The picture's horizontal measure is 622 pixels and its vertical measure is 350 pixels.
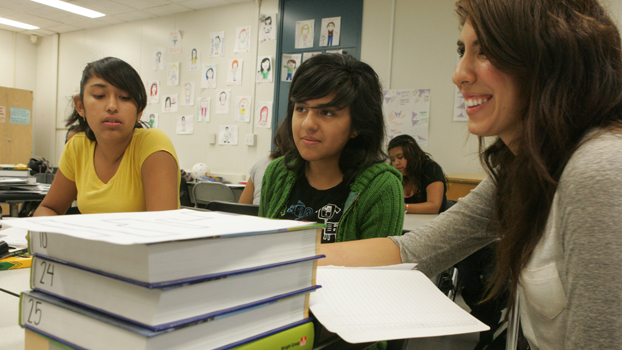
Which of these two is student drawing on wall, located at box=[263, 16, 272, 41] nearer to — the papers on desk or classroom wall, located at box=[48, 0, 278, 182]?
classroom wall, located at box=[48, 0, 278, 182]

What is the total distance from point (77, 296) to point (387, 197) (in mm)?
893

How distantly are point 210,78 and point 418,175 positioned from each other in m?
3.59

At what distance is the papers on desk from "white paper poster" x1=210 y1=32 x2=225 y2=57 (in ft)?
17.5

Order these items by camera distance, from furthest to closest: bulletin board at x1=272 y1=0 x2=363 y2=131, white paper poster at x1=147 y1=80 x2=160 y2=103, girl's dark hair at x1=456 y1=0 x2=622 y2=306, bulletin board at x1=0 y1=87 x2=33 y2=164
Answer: bulletin board at x1=0 y1=87 x2=33 y2=164 → white paper poster at x1=147 y1=80 x2=160 y2=103 → bulletin board at x1=272 y1=0 x2=363 y2=131 → girl's dark hair at x1=456 y1=0 x2=622 y2=306

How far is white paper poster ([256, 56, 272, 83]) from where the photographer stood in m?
5.15

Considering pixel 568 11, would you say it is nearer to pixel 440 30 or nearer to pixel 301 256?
pixel 301 256

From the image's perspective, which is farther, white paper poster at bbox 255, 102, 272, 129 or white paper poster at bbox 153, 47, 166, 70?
white paper poster at bbox 153, 47, 166, 70

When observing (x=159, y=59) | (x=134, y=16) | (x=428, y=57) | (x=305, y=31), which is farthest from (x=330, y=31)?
(x=134, y=16)

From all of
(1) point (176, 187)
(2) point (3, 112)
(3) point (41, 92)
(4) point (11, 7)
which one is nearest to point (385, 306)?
(1) point (176, 187)

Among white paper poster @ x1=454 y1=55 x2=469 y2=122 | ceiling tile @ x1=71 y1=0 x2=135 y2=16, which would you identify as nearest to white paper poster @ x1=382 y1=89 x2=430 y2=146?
white paper poster @ x1=454 y1=55 x2=469 y2=122

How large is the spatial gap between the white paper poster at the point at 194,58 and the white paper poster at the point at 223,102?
558mm

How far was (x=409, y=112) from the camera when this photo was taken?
4.31 m

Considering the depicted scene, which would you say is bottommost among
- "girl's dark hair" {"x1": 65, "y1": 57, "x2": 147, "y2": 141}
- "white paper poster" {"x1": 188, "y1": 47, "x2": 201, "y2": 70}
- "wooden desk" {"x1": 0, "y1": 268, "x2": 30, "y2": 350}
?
"wooden desk" {"x1": 0, "y1": 268, "x2": 30, "y2": 350}

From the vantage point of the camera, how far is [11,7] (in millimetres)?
6074
